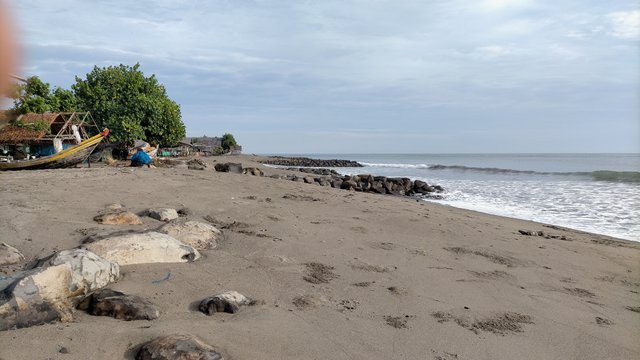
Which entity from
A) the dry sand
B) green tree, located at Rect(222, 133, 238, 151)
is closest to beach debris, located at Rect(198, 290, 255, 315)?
the dry sand

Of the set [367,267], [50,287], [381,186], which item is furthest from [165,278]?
[381,186]

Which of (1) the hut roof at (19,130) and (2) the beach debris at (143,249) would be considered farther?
(2) the beach debris at (143,249)

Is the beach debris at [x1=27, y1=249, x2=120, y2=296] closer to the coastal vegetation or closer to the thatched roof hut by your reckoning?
the thatched roof hut

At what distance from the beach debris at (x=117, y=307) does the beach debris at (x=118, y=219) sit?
2609 millimetres

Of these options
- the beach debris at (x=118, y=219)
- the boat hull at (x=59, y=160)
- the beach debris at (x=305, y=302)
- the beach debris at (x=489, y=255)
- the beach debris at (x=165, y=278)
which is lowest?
the beach debris at (x=489, y=255)

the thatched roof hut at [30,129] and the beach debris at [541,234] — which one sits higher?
the thatched roof hut at [30,129]

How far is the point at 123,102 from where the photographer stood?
33219 mm

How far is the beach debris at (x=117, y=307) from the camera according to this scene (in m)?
3.31

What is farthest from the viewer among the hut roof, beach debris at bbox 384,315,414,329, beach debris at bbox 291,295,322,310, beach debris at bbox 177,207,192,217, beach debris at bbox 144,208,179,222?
beach debris at bbox 177,207,192,217

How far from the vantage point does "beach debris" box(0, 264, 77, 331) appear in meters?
2.89

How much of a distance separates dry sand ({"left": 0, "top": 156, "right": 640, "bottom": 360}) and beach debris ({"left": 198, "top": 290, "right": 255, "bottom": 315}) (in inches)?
3.2

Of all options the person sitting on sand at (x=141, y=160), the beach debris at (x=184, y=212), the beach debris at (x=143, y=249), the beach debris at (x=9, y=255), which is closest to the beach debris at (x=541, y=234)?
the beach debris at (x=184, y=212)

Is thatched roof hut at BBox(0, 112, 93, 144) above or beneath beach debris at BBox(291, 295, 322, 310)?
above

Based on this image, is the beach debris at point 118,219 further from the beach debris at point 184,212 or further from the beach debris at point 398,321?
the beach debris at point 398,321
